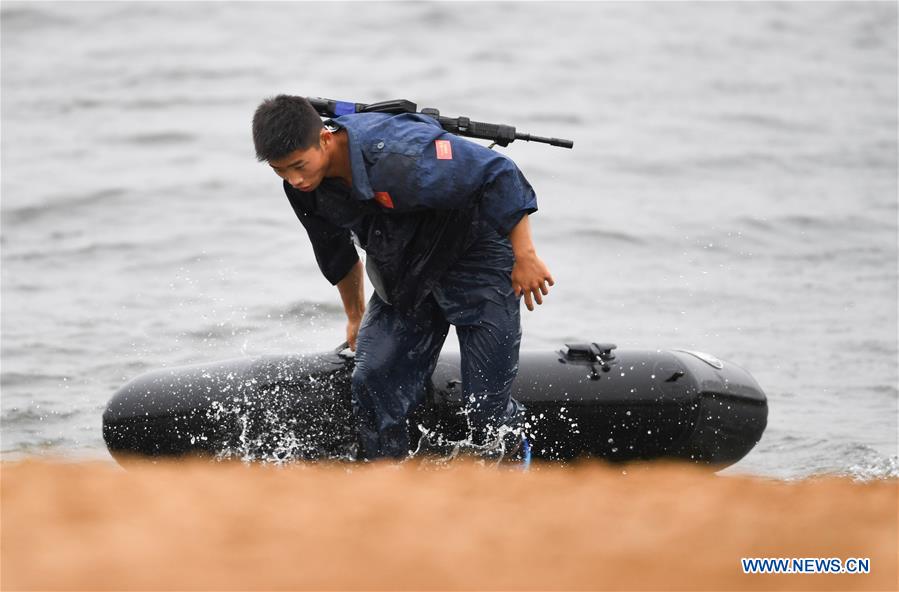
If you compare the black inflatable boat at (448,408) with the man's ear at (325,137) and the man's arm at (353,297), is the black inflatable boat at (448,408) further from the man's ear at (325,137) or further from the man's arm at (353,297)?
the man's ear at (325,137)

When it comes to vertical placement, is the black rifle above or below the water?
above

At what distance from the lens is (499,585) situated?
309cm

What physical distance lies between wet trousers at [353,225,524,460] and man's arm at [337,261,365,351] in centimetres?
19

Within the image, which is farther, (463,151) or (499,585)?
(463,151)

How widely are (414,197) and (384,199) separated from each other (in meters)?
0.13

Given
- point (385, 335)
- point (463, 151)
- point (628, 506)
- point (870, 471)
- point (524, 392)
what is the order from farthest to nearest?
point (870, 471) → point (524, 392) → point (385, 335) → point (463, 151) → point (628, 506)

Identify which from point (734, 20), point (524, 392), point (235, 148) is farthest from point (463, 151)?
point (734, 20)

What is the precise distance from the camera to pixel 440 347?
598 cm

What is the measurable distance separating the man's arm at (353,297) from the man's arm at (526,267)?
103 centimetres

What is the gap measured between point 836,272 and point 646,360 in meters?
5.66

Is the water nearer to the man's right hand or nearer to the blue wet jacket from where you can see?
the man's right hand

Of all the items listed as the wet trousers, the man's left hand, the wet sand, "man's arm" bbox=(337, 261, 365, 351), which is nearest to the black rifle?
the wet trousers

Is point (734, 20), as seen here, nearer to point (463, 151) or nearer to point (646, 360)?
point (646, 360)

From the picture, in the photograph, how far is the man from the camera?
5090mm
